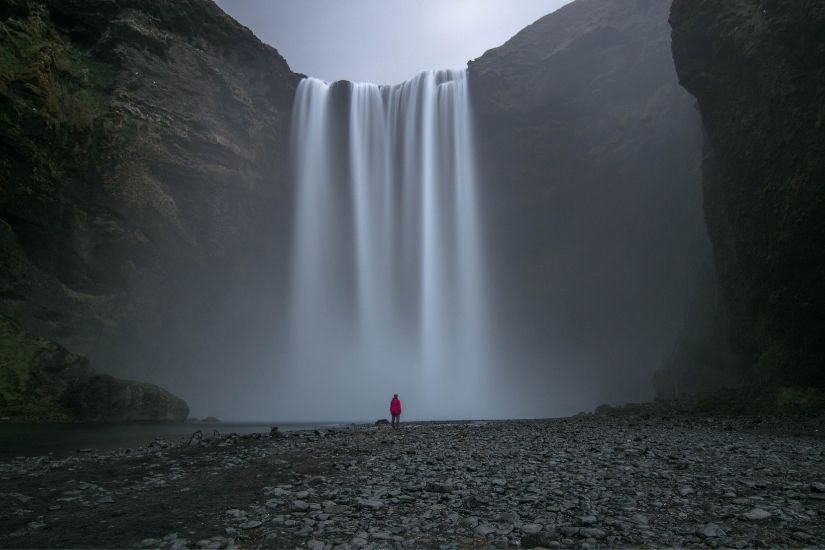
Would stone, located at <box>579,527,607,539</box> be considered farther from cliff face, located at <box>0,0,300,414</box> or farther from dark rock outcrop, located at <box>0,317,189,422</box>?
cliff face, located at <box>0,0,300,414</box>

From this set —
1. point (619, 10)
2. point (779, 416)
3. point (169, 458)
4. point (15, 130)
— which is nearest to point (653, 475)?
point (169, 458)

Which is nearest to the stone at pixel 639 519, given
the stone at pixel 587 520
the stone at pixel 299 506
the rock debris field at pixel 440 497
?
the rock debris field at pixel 440 497

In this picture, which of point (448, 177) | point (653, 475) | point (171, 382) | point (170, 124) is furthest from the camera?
point (448, 177)

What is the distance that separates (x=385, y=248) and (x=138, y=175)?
22866mm

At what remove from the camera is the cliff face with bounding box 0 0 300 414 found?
3534 cm

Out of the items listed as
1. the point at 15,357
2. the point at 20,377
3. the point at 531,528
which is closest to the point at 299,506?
the point at 531,528

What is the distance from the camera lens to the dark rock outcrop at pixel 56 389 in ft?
93.8

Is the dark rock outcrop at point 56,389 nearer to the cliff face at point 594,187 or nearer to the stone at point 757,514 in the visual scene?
the stone at point 757,514

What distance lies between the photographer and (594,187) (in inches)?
1865

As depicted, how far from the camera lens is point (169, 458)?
1236 centimetres

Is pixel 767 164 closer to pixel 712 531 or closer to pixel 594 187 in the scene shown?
pixel 712 531

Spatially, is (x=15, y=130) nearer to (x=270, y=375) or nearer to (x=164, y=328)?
(x=164, y=328)

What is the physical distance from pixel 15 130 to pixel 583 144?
45062mm

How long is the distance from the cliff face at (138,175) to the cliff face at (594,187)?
2340 centimetres
